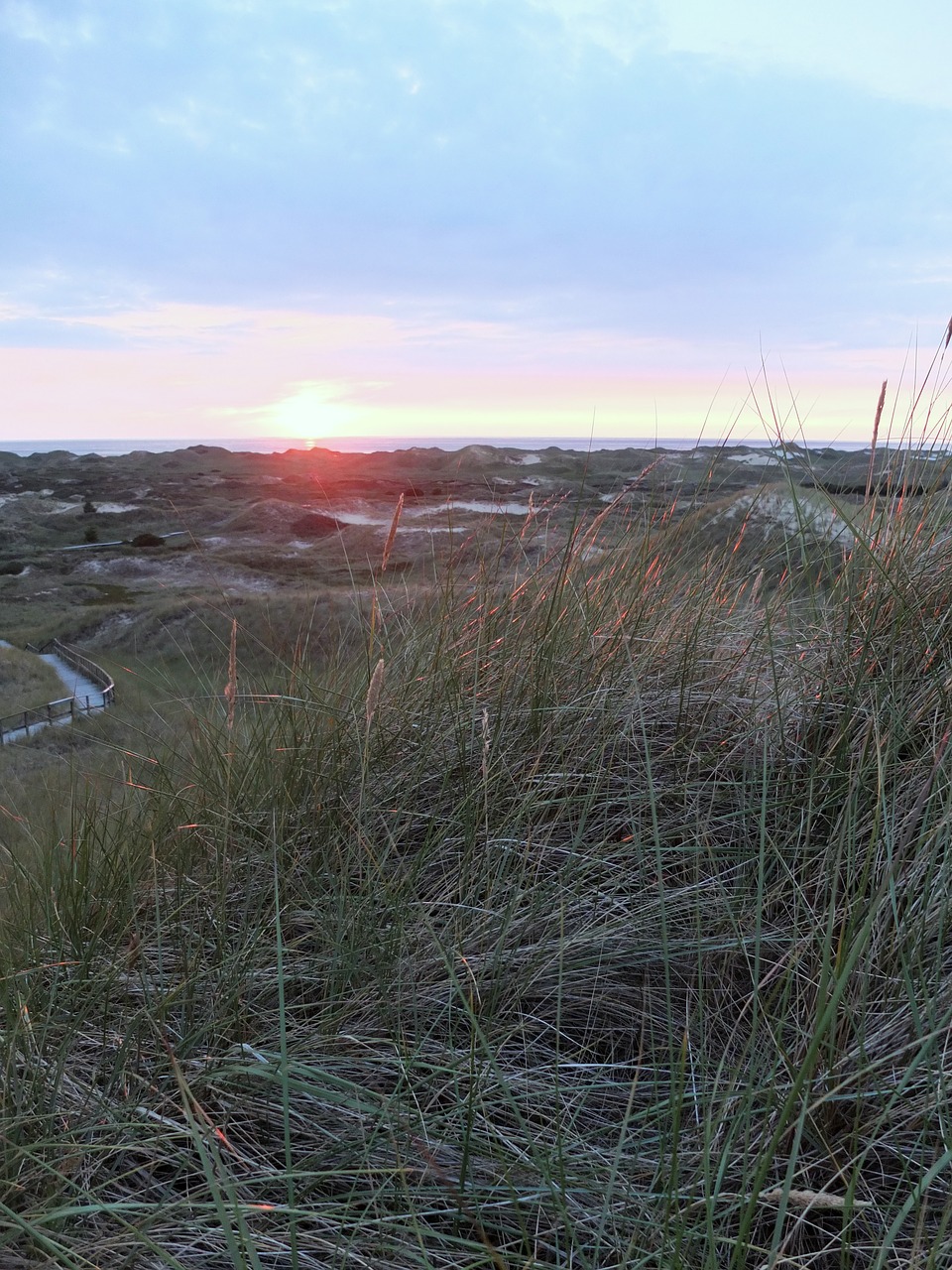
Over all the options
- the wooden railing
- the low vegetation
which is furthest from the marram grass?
the low vegetation

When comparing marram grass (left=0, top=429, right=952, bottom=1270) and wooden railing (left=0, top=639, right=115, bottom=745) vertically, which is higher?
marram grass (left=0, top=429, right=952, bottom=1270)

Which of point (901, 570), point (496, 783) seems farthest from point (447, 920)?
point (901, 570)

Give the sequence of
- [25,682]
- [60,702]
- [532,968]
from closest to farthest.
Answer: [532,968]
[60,702]
[25,682]

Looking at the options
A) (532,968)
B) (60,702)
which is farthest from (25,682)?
(532,968)

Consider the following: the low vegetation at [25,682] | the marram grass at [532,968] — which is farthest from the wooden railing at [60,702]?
the marram grass at [532,968]

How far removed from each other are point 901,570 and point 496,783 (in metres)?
1.10

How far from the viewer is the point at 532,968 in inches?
55.8

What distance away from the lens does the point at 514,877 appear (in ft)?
5.24

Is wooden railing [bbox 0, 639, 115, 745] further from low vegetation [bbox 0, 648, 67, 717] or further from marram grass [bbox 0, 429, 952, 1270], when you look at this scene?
marram grass [bbox 0, 429, 952, 1270]

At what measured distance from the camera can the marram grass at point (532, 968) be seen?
3.25 ft

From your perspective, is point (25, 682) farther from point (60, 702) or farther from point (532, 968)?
point (532, 968)

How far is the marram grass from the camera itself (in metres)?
0.99

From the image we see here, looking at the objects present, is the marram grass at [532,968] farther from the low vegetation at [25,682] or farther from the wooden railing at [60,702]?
the low vegetation at [25,682]

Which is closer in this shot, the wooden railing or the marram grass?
the marram grass
